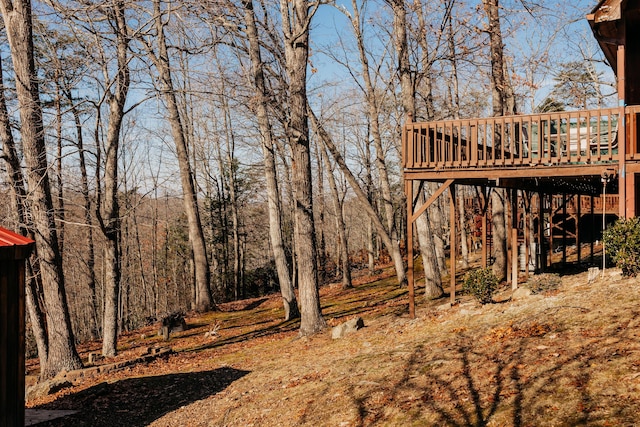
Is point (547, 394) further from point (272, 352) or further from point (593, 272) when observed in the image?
point (272, 352)

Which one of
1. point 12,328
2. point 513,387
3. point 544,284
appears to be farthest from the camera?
point 544,284

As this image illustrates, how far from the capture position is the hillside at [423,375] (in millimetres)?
5934

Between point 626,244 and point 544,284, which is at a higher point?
point 626,244

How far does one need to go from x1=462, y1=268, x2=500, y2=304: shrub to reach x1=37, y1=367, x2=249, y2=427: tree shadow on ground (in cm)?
505

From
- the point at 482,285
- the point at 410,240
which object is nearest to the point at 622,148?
the point at 482,285

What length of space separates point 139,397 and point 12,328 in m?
4.00

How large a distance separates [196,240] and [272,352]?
11.2 meters

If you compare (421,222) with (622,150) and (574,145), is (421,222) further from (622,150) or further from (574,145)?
(622,150)

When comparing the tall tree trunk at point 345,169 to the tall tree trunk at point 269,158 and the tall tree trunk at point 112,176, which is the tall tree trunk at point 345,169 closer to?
the tall tree trunk at point 269,158

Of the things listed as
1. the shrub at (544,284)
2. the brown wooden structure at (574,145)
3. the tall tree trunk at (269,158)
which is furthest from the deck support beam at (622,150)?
the tall tree trunk at (269,158)

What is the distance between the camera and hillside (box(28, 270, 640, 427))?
593 cm

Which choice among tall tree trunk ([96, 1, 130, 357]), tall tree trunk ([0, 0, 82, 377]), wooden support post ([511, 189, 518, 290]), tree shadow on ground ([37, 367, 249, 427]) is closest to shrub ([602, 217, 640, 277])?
wooden support post ([511, 189, 518, 290])

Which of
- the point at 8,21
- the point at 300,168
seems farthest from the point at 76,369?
the point at 8,21

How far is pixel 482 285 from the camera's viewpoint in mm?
11773
